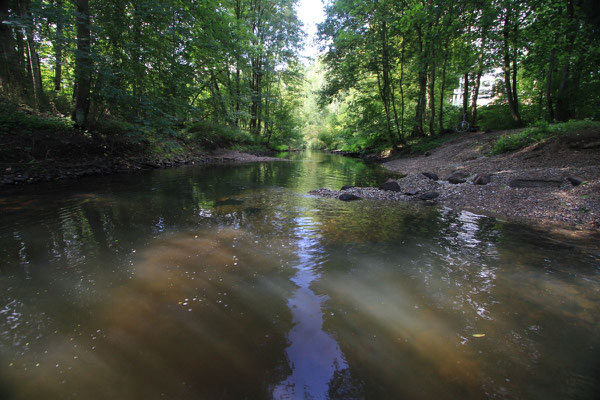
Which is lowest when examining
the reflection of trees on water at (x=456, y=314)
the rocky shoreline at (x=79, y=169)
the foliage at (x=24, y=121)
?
the reflection of trees on water at (x=456, y=314)

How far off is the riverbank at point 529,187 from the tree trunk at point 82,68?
9.62m

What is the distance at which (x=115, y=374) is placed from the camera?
1.70 meters

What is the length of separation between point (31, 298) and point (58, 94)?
13938 millimetres

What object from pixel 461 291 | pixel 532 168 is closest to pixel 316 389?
pixel 461 291

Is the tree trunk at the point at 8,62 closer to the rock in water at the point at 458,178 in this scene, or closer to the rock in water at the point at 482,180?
the rock in water at the point at 458,178

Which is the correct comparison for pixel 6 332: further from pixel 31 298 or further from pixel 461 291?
pixel 461 291

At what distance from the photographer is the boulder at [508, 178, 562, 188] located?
646 cm

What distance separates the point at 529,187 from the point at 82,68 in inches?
582

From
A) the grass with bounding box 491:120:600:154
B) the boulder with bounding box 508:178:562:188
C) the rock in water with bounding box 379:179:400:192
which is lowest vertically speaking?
the rock in water with bounding box 379:179:400:192

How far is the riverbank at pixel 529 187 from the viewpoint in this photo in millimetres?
5188

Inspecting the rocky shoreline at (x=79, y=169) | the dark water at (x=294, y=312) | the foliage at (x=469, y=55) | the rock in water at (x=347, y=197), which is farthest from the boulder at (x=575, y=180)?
the rocky shoreline at (x=79, y=169)

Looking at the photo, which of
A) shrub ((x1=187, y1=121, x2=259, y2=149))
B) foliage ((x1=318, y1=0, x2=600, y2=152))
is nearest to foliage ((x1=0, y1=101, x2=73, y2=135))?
shrub ((x1=187, y1=121, x2=259, y2=149))

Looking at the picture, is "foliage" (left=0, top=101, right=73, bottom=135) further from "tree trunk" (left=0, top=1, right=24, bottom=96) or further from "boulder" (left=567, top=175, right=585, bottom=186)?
"boulder" (left=567, top=175, right=585, bottom=186)

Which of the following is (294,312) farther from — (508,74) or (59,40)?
(508,74)
